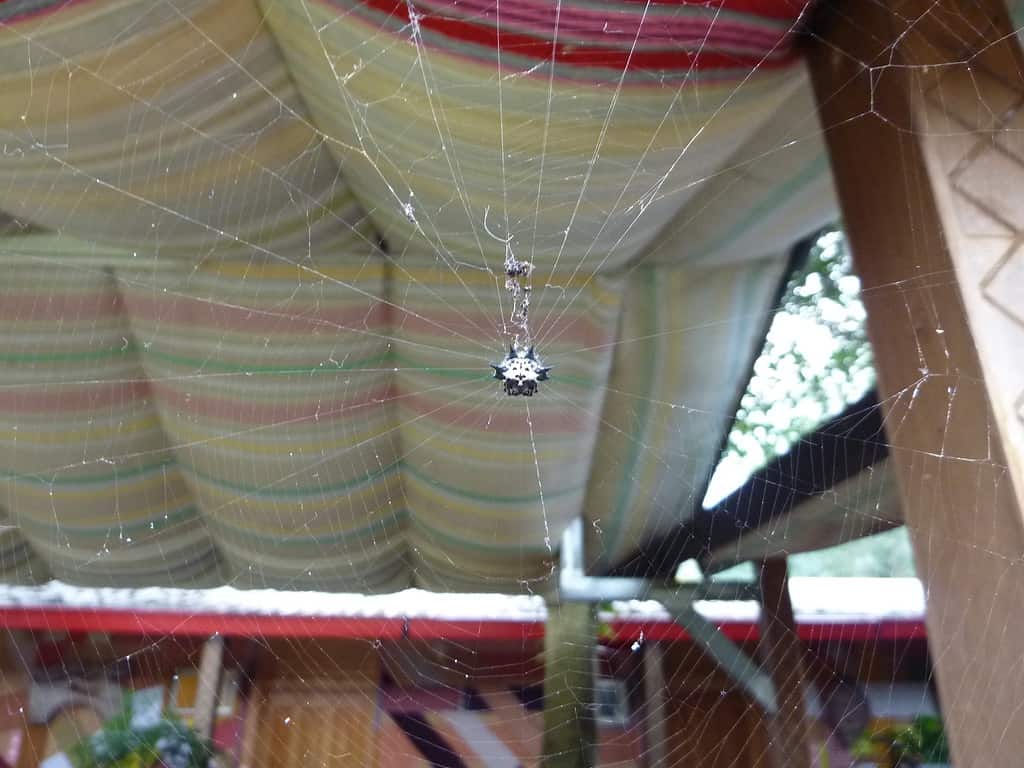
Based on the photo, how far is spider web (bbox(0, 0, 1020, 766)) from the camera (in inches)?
19.7

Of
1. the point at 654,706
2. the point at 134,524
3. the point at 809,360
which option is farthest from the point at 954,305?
the point at 134,524

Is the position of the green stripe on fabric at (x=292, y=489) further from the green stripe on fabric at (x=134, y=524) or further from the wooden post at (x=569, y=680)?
the wooden post at (x=569, y=680)

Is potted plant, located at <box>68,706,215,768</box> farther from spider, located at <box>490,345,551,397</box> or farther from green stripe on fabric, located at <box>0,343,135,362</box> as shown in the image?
spider, located at <box>490,345,551,397</box>

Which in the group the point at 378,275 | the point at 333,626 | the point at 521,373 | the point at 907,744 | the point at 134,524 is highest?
the point at 378,275

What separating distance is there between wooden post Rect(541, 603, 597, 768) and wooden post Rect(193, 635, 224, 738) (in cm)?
31

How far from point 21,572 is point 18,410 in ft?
0.46

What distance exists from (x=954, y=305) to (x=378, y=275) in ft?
1.53

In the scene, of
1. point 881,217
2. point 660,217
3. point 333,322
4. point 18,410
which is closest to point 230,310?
point 333,322

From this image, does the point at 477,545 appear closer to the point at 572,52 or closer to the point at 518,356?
the point at 518,356

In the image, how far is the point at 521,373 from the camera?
0.61 meters

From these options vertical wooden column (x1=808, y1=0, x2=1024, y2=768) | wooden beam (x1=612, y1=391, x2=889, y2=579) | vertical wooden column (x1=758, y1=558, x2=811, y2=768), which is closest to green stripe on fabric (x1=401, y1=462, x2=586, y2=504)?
wooden beam (x1=612, y1=391, x2=889, y2=579)

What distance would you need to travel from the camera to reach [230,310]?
24.0 inches

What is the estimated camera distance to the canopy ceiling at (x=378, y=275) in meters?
0.48

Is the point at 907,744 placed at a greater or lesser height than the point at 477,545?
lesser
